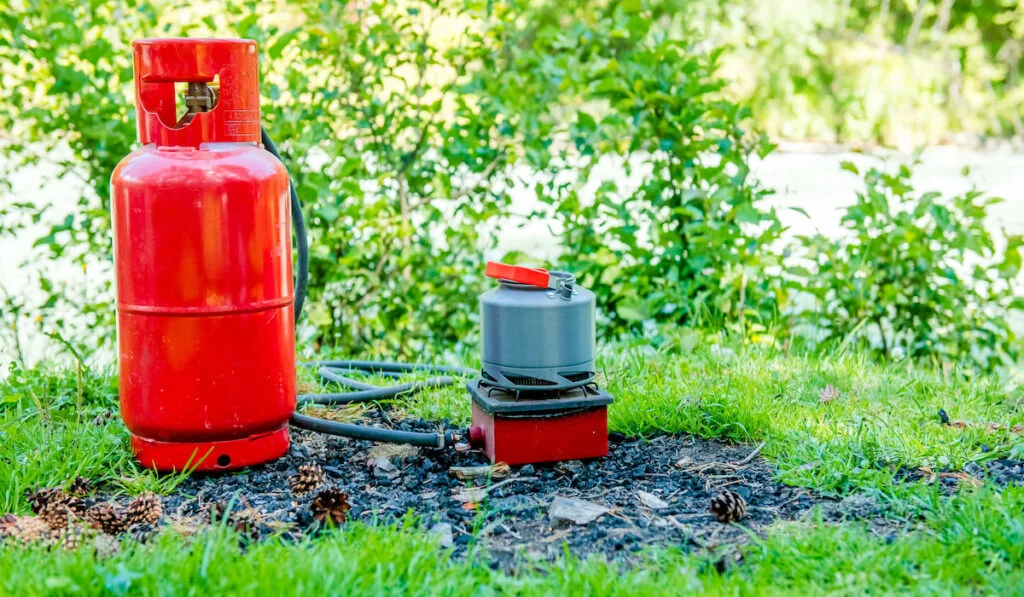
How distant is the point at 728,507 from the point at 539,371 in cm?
60

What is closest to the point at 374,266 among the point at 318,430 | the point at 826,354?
the point at 318,430

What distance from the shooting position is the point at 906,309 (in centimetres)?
391

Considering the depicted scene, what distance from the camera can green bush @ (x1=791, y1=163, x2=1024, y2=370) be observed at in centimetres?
374

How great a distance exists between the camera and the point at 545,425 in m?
2.55

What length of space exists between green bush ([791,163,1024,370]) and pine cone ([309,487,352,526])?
7.31ft

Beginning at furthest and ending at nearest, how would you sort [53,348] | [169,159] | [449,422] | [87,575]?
[53,348] < [449,422] < [169,159] < [87,575]

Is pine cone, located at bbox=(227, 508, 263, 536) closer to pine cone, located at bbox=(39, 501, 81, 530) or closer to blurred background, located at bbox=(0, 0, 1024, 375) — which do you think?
pine cone, located at bbox=(39, 501, 81, 530)

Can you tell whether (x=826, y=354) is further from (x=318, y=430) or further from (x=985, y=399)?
(x=318, y=430)

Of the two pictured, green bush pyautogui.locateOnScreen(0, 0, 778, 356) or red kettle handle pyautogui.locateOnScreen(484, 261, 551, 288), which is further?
green bush pyautogui.locateOnScreen(0, 0, 778, 356)

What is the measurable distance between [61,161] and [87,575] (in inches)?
99.8

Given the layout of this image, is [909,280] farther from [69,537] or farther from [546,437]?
[69,537]

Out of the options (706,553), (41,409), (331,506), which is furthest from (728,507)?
(41,409)

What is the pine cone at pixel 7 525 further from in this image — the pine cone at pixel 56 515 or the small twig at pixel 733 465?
the small twig at pixel 733 465

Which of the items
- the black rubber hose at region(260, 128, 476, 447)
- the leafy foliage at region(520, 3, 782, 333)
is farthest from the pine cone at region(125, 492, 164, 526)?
the leafy foliage at region(520, 3, 782, 333)
